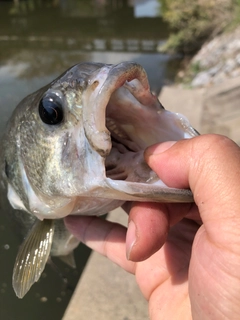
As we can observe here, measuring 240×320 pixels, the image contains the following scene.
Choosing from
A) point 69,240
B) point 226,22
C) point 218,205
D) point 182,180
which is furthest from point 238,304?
point 226,22

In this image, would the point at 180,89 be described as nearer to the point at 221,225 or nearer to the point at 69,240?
the point at 69,240

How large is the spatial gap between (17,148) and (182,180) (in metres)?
0.77

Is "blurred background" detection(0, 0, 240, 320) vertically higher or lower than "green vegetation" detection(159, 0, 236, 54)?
lower

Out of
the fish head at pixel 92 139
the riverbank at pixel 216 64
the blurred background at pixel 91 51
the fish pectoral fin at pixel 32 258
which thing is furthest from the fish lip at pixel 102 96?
the riverbank at pixel 216 64

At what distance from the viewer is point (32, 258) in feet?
5.11

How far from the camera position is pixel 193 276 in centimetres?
106

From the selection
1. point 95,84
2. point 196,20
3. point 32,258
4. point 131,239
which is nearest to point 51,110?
point 95,84

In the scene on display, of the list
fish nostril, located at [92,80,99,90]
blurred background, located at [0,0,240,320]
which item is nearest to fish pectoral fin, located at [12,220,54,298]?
blurred background, located at [0,0,240,320]

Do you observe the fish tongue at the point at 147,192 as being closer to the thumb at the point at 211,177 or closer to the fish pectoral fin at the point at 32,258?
the thumb at the point at 211,177

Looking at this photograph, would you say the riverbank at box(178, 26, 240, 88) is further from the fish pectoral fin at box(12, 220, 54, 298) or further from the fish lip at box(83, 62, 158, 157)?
the fish lip at box(83, 62, 158, 157)

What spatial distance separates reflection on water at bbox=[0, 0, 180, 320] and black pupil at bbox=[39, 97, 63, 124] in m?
1.01

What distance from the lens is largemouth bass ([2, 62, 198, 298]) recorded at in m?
1.04

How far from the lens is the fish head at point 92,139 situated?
1.04 m

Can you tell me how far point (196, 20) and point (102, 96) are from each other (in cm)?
798
